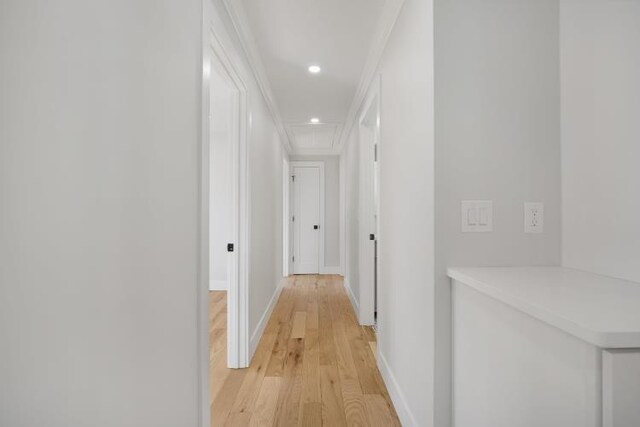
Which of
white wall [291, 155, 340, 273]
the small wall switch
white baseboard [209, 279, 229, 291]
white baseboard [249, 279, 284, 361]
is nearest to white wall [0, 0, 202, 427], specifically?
the small wall switch

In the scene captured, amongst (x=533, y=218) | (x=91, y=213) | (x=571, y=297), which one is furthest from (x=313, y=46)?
(x=571, y=297)

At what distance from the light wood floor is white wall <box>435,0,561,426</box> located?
0.82 m

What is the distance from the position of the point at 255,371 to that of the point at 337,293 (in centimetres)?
246

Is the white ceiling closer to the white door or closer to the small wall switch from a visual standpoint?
the small wall switch

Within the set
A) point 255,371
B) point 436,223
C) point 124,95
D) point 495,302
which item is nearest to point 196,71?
point 124,95

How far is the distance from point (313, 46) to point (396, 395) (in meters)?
2.48

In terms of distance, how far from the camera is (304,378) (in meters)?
2.21

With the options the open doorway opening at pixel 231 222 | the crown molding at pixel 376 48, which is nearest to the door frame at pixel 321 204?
the crown molding at pixel 376 48

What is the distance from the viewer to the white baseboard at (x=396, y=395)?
162cm

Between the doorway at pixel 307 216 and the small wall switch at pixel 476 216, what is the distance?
15.9ft

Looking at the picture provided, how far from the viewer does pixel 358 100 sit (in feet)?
11.1

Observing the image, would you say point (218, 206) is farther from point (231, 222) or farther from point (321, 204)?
point (231, 222)

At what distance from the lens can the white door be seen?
611 cm

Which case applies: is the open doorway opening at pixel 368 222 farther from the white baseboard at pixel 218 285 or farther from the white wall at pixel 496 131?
the white baseboard at pixel 218 285
